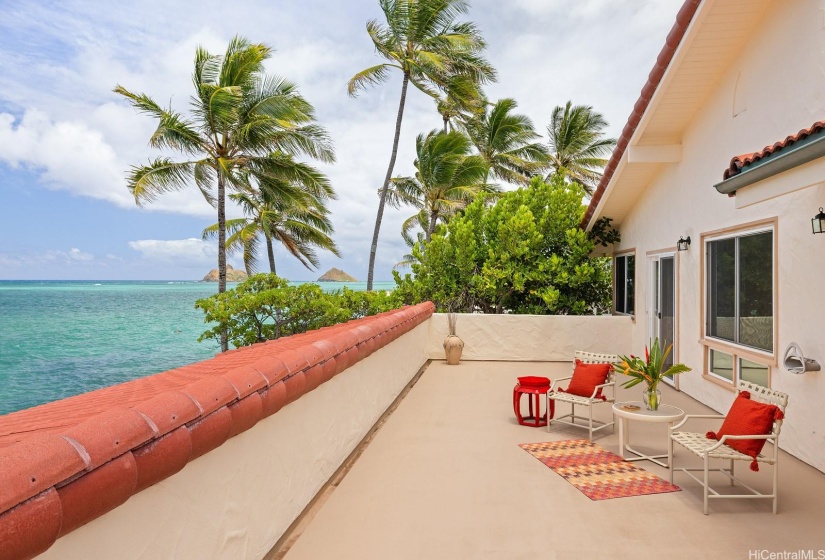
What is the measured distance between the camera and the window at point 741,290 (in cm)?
637

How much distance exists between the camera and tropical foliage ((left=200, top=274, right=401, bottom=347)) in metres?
16.3

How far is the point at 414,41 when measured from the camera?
20.0 m

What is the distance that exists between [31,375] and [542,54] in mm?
30320

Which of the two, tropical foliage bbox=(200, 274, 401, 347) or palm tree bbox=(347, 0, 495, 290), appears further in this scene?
palm tree bbox=(347, 0, 495, 290)

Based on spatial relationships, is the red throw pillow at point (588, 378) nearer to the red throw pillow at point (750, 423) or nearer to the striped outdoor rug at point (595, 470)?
the striped outdoor rug at point (595, 470)

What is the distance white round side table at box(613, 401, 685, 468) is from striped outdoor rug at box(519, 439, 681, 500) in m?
0.22

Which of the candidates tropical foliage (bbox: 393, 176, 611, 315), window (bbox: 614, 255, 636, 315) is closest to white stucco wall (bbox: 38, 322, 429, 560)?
tropical foliage (bbox: 393, 176, 611, 315)

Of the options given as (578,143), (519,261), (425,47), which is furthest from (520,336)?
(578,143)

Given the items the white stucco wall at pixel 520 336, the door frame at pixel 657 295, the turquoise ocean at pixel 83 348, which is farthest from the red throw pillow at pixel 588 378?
the turquoise ocean at pixel 83 348

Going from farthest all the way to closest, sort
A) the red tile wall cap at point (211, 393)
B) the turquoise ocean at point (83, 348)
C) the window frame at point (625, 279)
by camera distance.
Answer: the turquoise ocean at point (83, 348) < the window frame at point (625, 279) < the red tile wall cap at point (211, 393)

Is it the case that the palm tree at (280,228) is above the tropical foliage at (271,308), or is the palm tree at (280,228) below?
above

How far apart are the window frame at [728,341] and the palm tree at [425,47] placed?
1447cm

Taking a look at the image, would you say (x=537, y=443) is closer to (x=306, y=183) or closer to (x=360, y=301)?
(x=360, y=301)

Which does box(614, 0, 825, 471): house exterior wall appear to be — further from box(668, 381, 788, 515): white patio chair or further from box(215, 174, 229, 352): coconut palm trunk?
box(215, 174, 229, 352): coconut palm trunk
